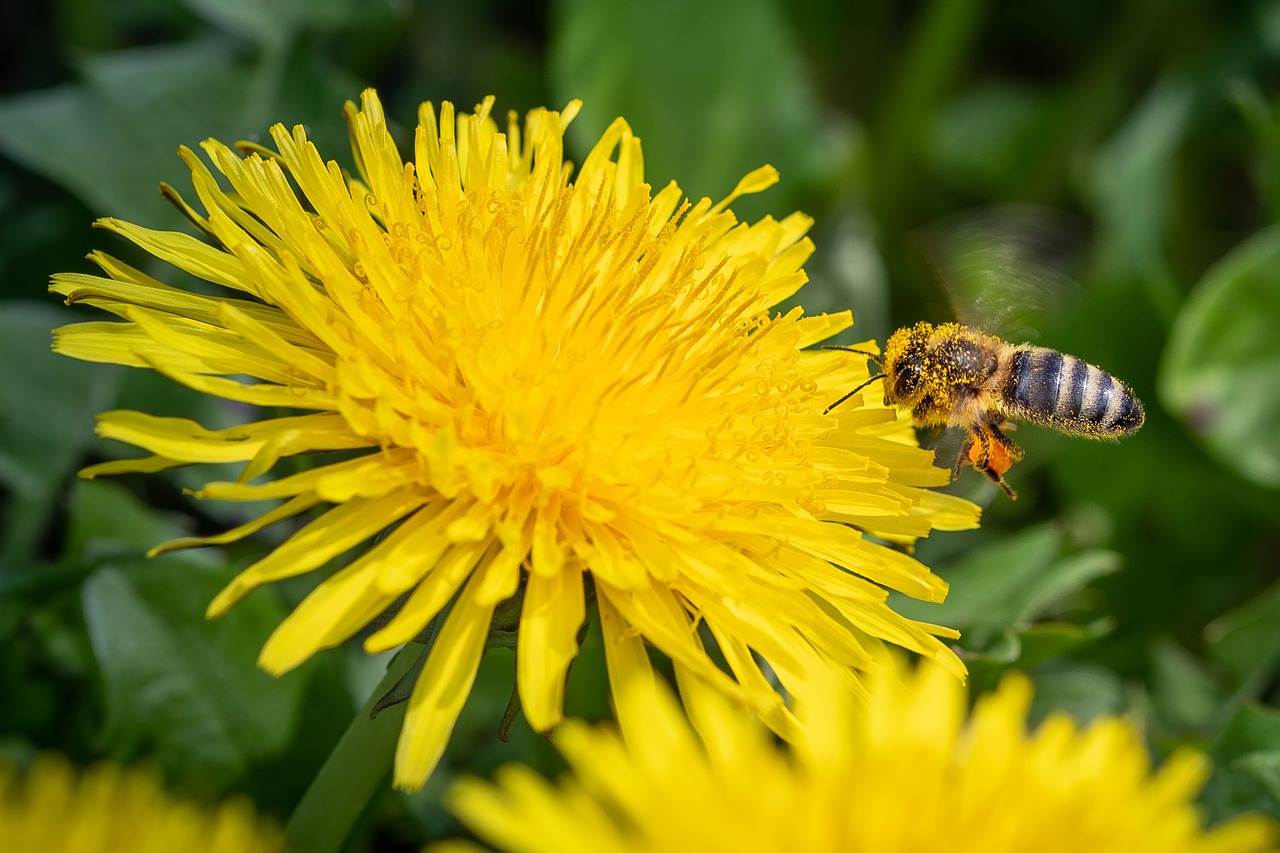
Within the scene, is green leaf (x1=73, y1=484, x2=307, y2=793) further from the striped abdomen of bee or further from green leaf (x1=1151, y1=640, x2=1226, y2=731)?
green leaf (x1=1151, y1=640, x2=1226, y2=731)

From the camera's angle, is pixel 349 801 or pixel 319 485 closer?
pixel 319 485

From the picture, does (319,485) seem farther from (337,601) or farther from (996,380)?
(996,380)

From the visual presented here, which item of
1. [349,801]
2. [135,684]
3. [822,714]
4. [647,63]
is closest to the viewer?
[822,714]

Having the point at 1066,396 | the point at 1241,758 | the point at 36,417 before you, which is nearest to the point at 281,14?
the point at 36,417

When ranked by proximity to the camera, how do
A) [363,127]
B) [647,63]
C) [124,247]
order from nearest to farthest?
[363,127] < [124,247] < [647,63]

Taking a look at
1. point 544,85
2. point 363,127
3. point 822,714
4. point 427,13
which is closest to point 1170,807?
point 822,714

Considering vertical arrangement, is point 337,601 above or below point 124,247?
below

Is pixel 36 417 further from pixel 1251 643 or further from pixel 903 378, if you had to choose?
pixel 1251 643

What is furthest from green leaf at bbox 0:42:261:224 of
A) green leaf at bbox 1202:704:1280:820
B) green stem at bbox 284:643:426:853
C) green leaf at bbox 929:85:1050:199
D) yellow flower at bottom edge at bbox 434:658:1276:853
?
green leaf at bbox 1202:704:1280:820
